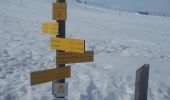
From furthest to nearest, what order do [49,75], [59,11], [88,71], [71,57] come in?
[88,71] < [71,57] < [49,75] < [59,11]

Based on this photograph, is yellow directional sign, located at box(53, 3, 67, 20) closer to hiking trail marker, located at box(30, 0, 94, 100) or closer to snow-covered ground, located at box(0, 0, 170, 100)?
hiking trail marker, located at box(30, 0, 94, 100)

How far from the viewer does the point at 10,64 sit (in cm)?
997

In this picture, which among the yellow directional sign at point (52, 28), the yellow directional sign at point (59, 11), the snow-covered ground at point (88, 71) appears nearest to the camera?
the yellow directional sign at point (59, 11)

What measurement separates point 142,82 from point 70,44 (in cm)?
106

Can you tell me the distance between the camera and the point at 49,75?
4.79 m

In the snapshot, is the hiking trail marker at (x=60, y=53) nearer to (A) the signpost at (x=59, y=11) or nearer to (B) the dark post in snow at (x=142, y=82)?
(A) the signpost at (x=59, y=11)

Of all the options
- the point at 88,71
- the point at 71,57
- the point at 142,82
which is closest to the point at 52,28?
the point at 71,57

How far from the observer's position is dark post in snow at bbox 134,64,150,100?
4.71 m

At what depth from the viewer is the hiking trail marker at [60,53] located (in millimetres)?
4691

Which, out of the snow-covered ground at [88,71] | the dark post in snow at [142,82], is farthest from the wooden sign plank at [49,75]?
the snow-covered ground at [88,71]

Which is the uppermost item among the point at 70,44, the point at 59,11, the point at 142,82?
the point at 59,11


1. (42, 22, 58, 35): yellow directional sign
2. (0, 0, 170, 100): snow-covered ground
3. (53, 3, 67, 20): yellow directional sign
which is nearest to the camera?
(53, 3, 67, 20): yellow directional sign

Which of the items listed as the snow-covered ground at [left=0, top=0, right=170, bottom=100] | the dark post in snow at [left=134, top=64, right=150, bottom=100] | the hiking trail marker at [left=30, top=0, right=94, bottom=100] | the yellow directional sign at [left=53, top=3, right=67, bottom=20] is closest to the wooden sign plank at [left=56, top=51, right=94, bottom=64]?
the hiking trail marker at [left=30, top=0, right=94, bottom=100]

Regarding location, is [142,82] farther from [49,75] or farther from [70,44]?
[49,75]
